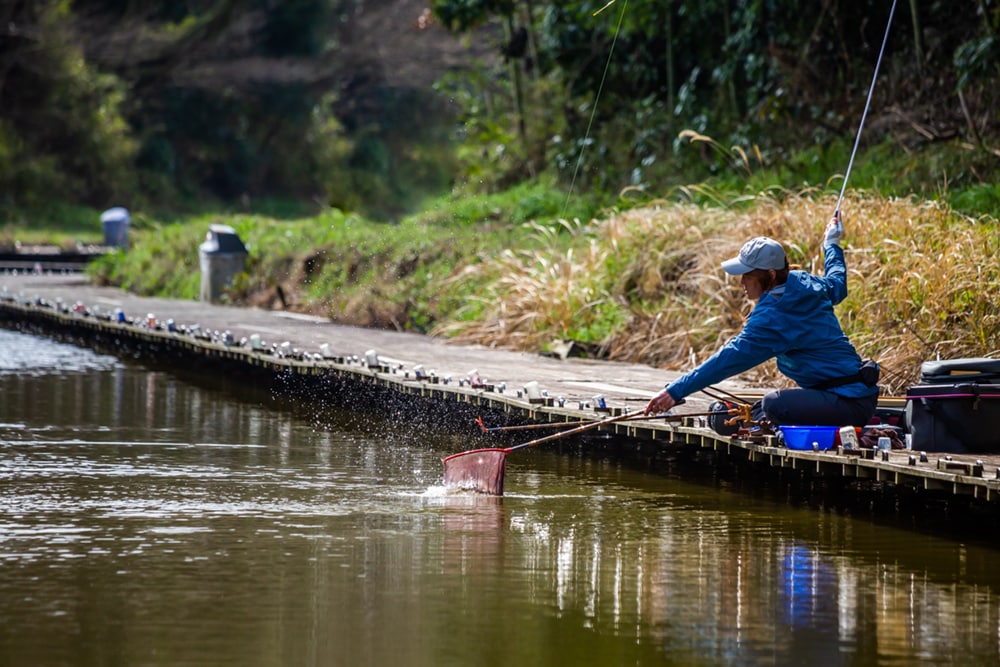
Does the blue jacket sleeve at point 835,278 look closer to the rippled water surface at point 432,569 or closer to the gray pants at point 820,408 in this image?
the gray pants at point 820,408

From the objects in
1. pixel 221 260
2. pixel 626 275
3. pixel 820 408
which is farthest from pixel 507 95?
pixel 820 408

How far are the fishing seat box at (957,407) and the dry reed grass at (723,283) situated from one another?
2706 mm

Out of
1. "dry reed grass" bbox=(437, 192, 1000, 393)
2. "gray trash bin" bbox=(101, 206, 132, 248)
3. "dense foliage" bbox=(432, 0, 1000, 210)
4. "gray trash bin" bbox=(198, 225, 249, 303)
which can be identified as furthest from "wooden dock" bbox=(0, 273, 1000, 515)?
"gray trash bin" bbox=(101, 206, 132, 248)

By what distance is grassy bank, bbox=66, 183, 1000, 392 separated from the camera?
1213cm

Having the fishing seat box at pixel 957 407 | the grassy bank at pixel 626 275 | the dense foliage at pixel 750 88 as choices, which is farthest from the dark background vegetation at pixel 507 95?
the fishing seat box at pixel 957 407

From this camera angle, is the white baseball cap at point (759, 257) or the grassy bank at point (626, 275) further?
the grassy bank at point (626, 275)

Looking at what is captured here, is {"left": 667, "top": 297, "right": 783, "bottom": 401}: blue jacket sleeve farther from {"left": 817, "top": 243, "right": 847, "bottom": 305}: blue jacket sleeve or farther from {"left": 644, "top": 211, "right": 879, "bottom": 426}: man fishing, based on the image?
{"left": 817, "top": 243, "right": 847, "bottom": 305}: blue jacket sleeve

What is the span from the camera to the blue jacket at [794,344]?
29.4 ft

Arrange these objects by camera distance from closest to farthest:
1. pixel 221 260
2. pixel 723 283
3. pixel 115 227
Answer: pixel 723 283 < pixel 221 260 < pixel 115 227

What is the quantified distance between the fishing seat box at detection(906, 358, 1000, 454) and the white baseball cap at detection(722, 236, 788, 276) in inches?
37.2

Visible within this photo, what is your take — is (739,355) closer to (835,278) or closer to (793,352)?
(793,352)

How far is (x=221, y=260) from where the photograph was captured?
76.8 feet

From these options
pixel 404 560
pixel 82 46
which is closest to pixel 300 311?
pixel 404 560

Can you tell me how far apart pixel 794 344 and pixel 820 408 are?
1.20ft
